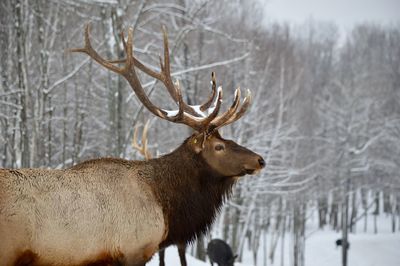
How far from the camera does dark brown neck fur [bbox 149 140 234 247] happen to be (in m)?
4.54

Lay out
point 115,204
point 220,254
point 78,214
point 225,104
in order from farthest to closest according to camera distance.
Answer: point 225,104, point 220,254, point 115,204, point 78,214

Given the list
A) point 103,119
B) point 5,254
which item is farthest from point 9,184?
point 103,119

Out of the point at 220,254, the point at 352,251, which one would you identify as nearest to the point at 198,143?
the point at 220,254

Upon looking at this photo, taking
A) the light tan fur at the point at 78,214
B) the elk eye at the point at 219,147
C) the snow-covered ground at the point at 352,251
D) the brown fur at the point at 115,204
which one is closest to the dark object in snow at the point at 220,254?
the snow-covered ground at the point at 352,251

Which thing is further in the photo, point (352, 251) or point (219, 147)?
point (352, 251)

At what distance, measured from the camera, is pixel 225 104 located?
19500 mm

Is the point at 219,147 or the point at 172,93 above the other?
the point at 172,93

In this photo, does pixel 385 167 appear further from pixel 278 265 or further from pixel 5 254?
pixel 5 254

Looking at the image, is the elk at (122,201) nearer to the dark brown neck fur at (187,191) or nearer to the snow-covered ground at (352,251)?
the dark brown neck fur at (187,191)

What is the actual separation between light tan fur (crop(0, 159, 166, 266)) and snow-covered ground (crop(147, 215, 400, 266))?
4592mm

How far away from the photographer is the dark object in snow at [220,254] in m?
11.3

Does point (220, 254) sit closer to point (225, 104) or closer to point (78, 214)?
point (78, 214)

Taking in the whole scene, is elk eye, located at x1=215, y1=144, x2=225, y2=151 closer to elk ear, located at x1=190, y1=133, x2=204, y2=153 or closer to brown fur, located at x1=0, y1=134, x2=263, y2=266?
brown fur, located at x1=0, y1=134, x2=263, y2=266

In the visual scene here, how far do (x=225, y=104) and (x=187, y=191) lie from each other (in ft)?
48.9
